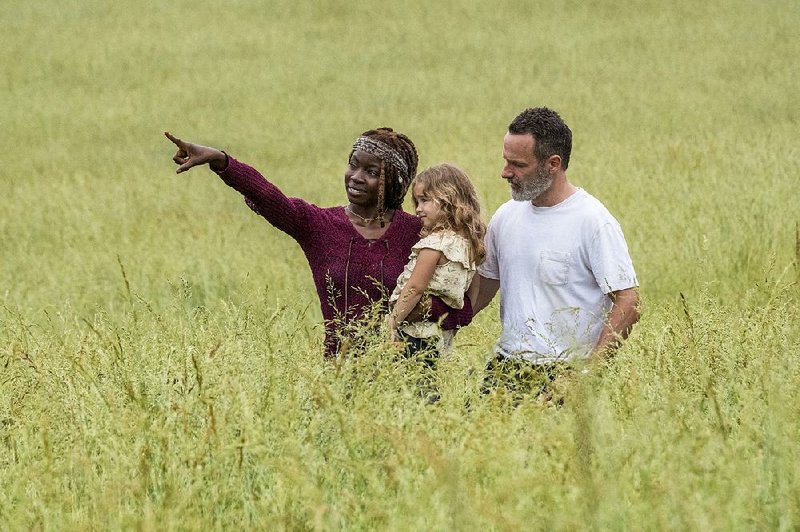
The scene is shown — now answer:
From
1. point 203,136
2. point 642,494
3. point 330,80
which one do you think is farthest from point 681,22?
point 642,494

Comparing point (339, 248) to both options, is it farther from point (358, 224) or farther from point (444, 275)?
point (444, 275)

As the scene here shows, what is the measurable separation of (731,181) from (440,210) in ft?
20.6

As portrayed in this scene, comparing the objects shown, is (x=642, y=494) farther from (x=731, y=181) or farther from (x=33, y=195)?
(x=33, y=195)

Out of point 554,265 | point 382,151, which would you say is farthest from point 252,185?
point 554,265

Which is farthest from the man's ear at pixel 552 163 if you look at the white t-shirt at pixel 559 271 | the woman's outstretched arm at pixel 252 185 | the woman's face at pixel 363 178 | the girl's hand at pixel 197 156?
the girl's hand at pixel 197 156

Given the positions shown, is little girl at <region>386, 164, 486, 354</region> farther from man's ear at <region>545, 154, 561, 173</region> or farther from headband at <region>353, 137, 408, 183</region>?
man's ear at <region>545, 154, 561, 173</region>

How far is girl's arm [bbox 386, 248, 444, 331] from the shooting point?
4113 millimetres

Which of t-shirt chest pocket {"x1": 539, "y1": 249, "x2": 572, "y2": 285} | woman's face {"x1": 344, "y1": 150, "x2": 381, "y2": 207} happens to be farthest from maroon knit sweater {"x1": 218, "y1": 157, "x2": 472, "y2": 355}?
t-shirt chest pocket {"x1": 539, "y1": 249, "x2": 572, "y2": 285}

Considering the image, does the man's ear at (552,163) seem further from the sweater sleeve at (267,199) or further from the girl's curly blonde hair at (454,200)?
the sweater sleeve at (267,199)

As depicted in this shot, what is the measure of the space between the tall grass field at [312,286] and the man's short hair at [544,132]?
82cm

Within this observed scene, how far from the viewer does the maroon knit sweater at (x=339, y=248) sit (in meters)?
4.30

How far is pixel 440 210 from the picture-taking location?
4219 millimetres

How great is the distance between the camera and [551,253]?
4.23 metres

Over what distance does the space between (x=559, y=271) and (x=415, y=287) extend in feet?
1.85
